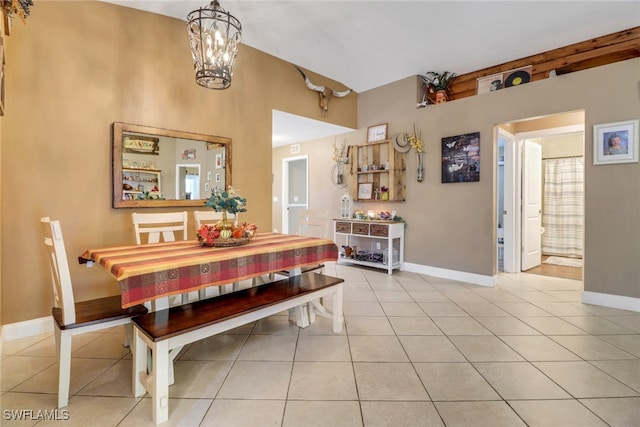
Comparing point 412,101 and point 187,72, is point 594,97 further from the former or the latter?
point 187,72

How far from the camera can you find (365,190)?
497 centimetres

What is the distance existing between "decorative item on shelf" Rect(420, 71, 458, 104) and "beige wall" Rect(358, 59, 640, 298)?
0.69 ft

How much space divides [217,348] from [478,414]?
1.70m

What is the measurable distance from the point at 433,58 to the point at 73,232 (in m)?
4.45

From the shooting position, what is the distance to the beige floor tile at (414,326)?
7.84ft

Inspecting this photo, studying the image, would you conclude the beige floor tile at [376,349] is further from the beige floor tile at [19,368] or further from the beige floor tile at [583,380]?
the beige floor tile at [19,368]

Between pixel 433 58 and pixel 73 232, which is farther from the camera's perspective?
pixel 433 58

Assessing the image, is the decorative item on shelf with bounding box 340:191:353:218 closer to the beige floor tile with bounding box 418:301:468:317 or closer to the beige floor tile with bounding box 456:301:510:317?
the beige floor tile with bounding box 418:301:468:317

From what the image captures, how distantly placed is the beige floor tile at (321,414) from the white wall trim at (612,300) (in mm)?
3011

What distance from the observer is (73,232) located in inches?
100.0

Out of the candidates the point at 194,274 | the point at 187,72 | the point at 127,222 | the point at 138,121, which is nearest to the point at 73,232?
the point at 127,222

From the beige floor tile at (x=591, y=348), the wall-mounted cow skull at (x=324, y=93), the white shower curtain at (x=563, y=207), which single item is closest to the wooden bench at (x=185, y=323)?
the beige floor tile at (x=591, y=348)

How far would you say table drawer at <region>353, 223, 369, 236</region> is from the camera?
14.8ft

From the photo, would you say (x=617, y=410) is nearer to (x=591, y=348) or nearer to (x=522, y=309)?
(x=591, y=348)
